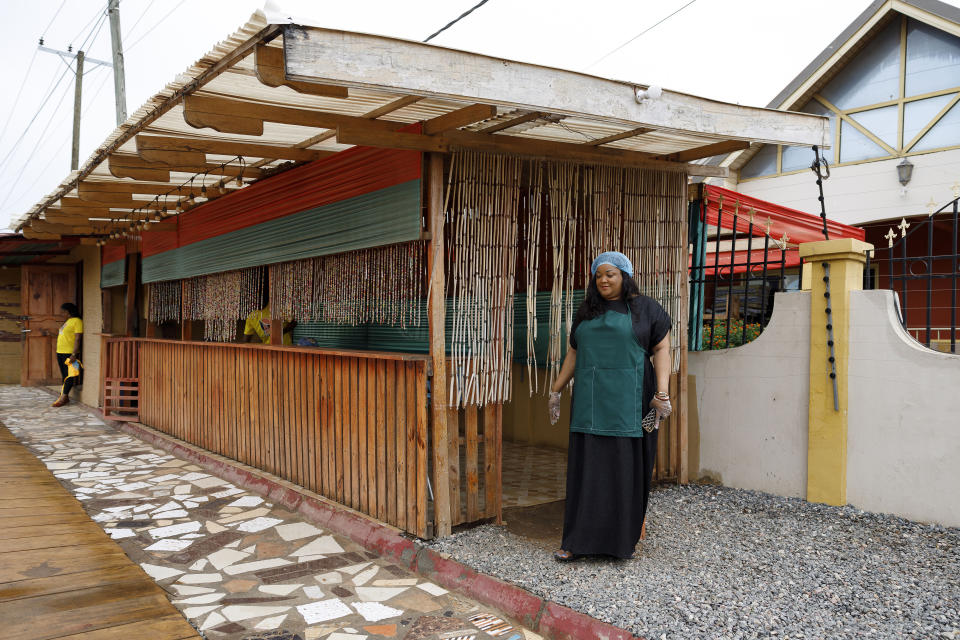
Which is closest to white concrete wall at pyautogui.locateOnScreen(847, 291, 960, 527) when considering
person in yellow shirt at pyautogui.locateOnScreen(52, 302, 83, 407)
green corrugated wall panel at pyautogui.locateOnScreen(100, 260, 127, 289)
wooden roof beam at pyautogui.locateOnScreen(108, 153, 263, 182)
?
wooden roof beam at pyautogui.locateOnScreen(108, 153, 263, 182)

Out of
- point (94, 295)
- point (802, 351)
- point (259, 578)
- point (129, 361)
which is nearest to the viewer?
point (259, 578)

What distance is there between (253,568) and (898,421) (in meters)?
4.45

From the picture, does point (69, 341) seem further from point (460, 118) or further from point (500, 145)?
point (460, 118)

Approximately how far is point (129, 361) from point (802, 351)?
9.83m

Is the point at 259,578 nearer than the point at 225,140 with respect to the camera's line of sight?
Yes

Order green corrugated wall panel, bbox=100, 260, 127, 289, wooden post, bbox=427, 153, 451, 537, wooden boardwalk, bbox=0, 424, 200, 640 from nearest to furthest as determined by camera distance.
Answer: wooden boardwalk, bbox=0, 424, 200, 640 < wooden post, bbox=427, 153, 451, 537 < green corrugated wall panel, bbox=100, 260, 127, 289

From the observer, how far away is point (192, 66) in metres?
3.91

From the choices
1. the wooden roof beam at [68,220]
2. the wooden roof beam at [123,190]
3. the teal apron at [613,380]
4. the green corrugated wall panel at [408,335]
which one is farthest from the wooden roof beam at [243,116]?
the wooden roof beam at [68,220]

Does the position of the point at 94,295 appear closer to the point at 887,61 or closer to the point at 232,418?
the point at 232,418

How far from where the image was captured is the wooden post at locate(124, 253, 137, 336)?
11.3 m

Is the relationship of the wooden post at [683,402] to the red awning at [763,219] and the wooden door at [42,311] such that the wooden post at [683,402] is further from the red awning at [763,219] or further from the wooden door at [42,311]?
the wooden door at [42,311]

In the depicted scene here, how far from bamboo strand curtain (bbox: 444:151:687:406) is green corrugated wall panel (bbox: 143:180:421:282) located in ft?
1.09

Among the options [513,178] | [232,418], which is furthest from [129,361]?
[513,178]

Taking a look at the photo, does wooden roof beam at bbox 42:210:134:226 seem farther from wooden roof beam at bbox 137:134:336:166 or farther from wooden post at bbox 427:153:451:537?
wooden post at bbox 427:153:451:537
